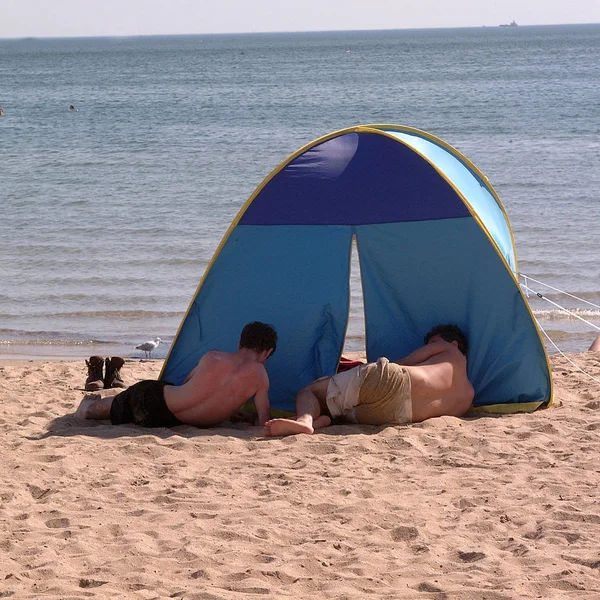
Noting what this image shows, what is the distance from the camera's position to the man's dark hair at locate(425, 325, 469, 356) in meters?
6.41

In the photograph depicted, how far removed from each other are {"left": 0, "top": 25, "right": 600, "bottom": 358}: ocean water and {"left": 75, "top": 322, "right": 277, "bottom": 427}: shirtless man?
3.26m

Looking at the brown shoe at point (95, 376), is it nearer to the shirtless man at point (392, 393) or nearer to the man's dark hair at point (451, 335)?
the shirtless man at point (392, 393)

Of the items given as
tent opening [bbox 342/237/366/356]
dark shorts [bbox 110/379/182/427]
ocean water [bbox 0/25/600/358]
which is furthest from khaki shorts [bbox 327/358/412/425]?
ocean water [bbox 0/25/600/358]

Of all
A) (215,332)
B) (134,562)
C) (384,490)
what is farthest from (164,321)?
(134,562)

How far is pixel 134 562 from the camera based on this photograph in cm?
393

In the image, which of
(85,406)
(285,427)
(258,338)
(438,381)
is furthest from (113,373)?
(438,381)

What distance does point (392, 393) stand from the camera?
5.87 m

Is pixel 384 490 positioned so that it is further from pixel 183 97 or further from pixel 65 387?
pixel 183 97

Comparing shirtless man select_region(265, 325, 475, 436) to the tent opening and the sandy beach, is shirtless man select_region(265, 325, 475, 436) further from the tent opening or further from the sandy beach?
the tent opening

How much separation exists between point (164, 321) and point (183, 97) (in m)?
33.7

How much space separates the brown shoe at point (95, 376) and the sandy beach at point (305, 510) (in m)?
0.70

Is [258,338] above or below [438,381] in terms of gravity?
above

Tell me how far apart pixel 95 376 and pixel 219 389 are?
5.56ft

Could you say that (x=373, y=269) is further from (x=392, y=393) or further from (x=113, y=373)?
(x=113, y=373)
